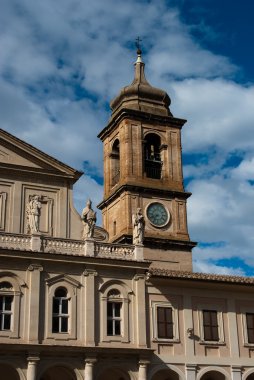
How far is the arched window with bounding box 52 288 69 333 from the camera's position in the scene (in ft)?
102

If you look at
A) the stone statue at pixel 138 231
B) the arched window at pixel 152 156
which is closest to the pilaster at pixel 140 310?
the stone statue at pixel 138 231

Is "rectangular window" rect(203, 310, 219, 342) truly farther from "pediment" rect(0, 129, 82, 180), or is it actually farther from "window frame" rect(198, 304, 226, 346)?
"pediment" rect(0, 129, 82, 180)

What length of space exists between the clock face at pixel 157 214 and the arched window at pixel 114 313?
14205 mm

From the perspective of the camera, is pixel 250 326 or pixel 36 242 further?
pixel 250 326

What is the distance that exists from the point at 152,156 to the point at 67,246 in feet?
60.7

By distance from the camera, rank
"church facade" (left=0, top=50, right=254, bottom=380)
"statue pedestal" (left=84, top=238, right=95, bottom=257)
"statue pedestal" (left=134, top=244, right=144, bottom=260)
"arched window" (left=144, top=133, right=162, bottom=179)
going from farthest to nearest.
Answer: "arched window" (left=144, top=133, right=162, bottom=179) → "statue pedestal" (left=134, top=244, right=144, bottom=260) → "statue pedestal" (left=84, top=238, right=95, bottom=257) → "church facade" (left=0, top=50, right=254, bottom=380)

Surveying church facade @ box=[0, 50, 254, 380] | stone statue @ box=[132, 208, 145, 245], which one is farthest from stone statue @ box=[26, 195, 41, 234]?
stone statue @ box=[132, 208, 145, 245]

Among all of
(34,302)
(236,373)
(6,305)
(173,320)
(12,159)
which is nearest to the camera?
(6,305)

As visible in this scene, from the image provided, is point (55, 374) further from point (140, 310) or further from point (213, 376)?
point (213, 376)

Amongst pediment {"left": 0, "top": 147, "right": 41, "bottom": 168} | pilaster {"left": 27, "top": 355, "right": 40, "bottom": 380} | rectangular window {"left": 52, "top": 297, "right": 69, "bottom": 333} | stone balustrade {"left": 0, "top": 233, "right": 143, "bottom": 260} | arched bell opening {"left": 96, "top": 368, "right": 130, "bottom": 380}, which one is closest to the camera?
pilaster {"left": 27, "top": 355, "right": 40, "bottom": 380}

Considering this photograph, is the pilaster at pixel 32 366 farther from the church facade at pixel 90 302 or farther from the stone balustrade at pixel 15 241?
the stone balustrade at pixel 15 241

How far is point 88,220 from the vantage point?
33594 mm

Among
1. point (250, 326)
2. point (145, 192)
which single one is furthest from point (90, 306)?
point (145, 192)

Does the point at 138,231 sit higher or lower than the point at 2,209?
lower
